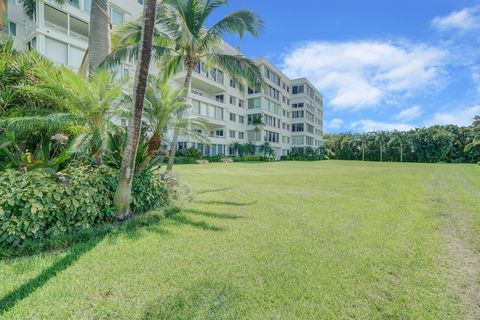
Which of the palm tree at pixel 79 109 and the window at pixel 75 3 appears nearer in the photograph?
the palm tree at pixel 79 109

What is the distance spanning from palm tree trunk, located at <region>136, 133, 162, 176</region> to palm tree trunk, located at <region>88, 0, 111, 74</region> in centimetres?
364

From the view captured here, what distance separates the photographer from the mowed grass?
10.8 feet

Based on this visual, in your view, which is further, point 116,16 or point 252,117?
point 252,117

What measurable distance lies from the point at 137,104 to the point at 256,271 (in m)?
4.27

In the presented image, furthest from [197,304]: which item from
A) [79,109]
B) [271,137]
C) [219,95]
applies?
[271,137]

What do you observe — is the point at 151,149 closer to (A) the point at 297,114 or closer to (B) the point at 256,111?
(B) the point at 256,111

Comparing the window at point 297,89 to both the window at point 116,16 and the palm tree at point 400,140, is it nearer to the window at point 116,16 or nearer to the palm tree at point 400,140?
the palm tree at point 400,140

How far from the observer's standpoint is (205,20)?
12766 mm

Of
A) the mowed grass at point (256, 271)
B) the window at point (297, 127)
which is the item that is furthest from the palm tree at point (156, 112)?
the window at point (297, 127)

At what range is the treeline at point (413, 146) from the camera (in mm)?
60000

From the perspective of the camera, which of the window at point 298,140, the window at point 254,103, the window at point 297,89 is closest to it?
the window at point 254,103

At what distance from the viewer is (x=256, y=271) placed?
168 inches

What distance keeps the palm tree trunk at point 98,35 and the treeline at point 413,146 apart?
65.6 m

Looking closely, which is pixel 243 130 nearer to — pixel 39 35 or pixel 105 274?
pixel 39 35
